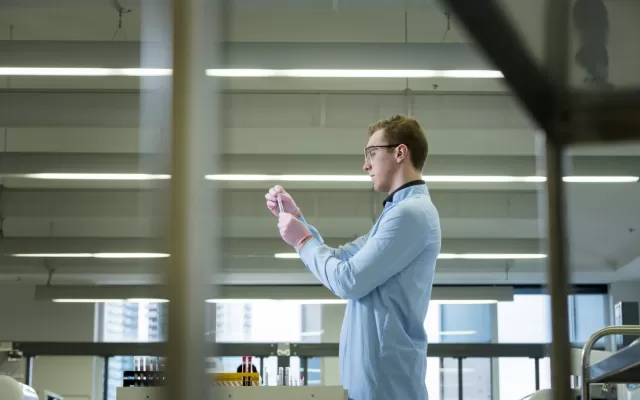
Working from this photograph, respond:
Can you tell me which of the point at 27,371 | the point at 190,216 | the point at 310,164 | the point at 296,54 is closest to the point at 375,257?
the point at 190,216

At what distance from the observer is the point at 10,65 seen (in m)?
5.49

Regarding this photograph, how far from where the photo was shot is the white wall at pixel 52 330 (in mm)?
14562

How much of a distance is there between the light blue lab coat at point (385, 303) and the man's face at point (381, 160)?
151mm

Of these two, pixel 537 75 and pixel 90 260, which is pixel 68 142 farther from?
pixel 537 75

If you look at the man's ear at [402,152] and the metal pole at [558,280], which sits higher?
the man's ear at [402,152]

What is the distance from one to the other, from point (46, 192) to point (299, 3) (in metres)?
5.75

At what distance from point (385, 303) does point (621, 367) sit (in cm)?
53

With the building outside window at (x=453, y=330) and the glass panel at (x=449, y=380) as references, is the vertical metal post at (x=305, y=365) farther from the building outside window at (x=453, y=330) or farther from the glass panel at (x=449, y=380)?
the glass panel at (x=449, y=380)

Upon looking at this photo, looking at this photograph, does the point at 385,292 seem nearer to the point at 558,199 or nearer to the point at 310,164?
the point at 558,199

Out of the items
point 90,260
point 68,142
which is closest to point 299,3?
point 68,142

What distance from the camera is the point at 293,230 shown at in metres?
1.92

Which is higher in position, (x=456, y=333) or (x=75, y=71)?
(x=75, y=71)

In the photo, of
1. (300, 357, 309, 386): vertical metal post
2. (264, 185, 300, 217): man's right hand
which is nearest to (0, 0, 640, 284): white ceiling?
(264, 185, 300, 217): man's right hand

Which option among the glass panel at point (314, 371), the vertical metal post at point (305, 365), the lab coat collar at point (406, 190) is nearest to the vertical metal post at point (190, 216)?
the lab coat collar at point (406, 190)
